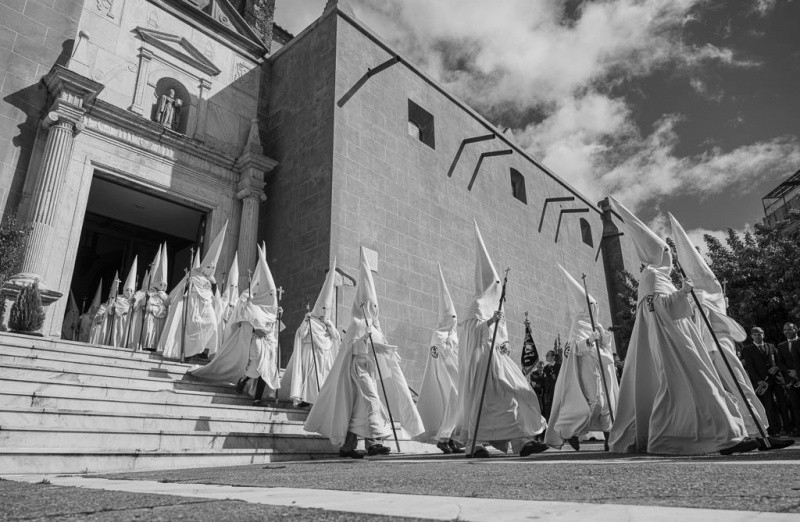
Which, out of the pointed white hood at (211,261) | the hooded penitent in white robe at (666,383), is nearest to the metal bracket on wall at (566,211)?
the pointed white hood at (211,261)

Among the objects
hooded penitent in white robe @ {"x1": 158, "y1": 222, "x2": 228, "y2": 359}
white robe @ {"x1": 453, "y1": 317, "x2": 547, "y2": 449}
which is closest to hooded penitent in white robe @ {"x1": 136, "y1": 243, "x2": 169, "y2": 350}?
hooded penitent in white robe @ {"x1": 158, "y1": 222, "x2": 228, "y2": 359}

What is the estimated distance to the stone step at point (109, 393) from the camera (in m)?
6.19

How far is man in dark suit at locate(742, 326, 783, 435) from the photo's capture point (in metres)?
8.70

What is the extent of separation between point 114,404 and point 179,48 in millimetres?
11690

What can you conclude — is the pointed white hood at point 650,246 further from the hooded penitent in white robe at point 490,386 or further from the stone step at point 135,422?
the stone step at point 135,422

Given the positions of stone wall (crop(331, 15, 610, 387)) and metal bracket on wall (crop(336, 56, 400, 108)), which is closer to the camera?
stone wall (crop(331, 15, 610, 387))

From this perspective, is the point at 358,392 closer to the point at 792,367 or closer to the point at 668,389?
the point at 668,389

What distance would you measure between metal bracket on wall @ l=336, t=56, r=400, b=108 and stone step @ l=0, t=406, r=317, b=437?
30.2 feet

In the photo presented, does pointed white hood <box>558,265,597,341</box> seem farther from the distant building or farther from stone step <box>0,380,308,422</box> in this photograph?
the distant building

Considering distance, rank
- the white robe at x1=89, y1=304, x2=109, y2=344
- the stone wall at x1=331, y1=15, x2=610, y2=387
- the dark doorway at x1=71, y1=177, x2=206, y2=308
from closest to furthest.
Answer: the white robe at x1=89, y1=304, x2=109, y2=344, the stone wall at x1=331, y1=15, x2=610, y2=387, the dark doorway at x1=71, y1=177, x2=206, y2=308

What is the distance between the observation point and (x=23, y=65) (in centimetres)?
1181

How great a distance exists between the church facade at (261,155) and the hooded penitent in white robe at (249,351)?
2795 millimetres

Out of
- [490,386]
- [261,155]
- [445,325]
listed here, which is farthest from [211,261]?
[490,386]

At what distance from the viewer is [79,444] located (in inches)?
214
